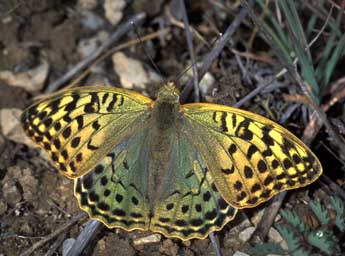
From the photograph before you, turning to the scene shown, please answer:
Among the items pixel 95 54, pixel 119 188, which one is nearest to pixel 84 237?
pixel 119 188

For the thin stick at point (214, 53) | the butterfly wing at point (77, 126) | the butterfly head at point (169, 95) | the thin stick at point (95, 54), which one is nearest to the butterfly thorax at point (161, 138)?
the butterfly head at point (169, 95)

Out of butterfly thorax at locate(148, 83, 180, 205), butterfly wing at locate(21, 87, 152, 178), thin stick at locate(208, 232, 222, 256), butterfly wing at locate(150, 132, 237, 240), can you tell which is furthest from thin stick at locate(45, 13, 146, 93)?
thin stick at locate(208, 232, 222, 256)

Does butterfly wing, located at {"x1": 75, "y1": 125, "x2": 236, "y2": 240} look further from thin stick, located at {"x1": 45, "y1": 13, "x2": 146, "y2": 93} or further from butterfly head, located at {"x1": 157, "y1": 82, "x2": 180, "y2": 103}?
thin stick, located at {"x1": 45, "y1": 13, "x2": 146, "y2": 93}

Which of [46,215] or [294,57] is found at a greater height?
[294,57]

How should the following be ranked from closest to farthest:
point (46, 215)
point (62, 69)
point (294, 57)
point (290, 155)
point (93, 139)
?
point (290, 155)
point (93, 139)
point (46, 215)
point (294, 57)
point (62, 69)

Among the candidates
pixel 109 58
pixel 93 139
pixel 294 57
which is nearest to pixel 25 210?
pixel 93 139

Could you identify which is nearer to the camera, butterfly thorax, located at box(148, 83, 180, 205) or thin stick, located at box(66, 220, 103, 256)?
butterfly thorax, located at box(148, 83, 180, 205)

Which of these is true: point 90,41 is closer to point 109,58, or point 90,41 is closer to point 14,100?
point 109,58

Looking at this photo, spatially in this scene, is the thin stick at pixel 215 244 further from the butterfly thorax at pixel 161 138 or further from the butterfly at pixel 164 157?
the butterfly thorax at pixel 161 138
